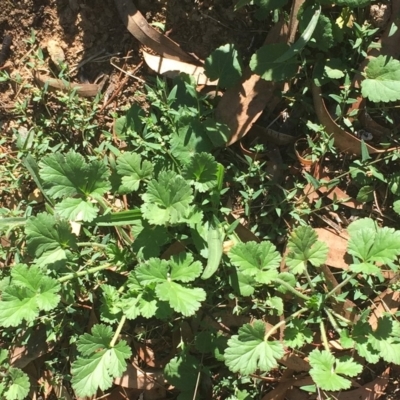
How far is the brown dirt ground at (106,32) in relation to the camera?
2.72m

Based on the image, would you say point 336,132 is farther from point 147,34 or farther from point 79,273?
point 79,273

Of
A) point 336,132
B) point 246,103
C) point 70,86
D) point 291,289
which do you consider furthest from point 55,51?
point 291,289

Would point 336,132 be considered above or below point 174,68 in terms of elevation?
below

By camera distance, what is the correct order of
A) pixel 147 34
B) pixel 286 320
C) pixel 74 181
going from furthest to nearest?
pixel 147 34, pixel 286 320, pixel 74 181

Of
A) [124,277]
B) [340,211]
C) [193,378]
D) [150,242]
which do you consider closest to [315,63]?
[340,211]

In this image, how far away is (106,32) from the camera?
2814mm

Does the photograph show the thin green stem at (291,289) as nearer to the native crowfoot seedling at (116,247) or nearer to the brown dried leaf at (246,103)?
the native crowfoot seedling at (116,247)

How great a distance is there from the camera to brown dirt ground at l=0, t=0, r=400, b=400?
2725 mm

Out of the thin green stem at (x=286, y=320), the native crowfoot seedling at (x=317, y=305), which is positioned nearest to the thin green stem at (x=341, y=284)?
the native crowfoot seedling at (x=317, y=305)

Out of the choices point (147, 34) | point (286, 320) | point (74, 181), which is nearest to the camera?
point (74, 181)

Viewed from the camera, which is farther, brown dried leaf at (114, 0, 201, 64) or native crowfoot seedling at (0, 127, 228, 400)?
brown dried leaf at (114, 0, 201, 64)

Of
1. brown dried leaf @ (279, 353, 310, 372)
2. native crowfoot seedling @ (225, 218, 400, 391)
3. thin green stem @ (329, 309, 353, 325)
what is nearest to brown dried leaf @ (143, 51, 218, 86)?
native crowfoot seedling @ (225, 218, 400, 391)

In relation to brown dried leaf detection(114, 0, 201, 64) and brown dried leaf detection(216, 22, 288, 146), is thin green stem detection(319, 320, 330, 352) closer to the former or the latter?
brown dried leaf detection(216, 22, 288, 146)

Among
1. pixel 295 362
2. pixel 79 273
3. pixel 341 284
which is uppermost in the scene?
pixel 341 284
